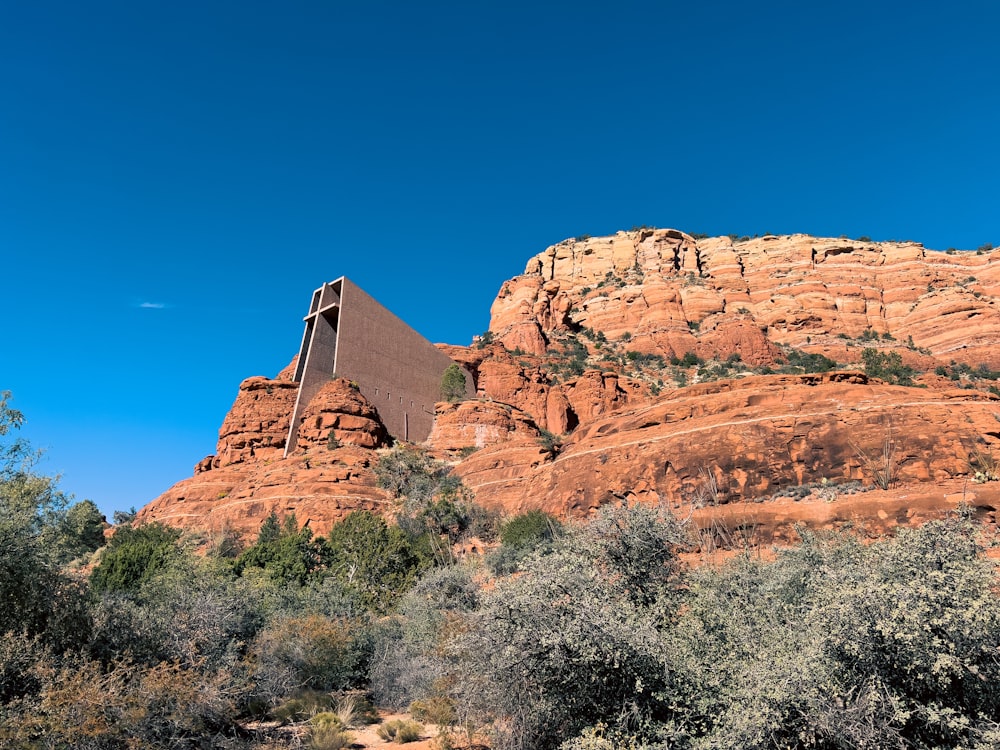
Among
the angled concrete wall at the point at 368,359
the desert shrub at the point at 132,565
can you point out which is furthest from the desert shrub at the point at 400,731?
the angled concrete wall at the point at 368,359

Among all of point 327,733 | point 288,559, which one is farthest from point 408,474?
point 327,733

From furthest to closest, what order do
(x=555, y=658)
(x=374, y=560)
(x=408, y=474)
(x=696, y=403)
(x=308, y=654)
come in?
(x=408, y=474)
(x=696, y=403)
(x=374, y=560)
(x=308, y=654)
(x=555, y=658)

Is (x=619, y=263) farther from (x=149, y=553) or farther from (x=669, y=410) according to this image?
(x=149, y=553)

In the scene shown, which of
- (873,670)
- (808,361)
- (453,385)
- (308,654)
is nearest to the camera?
(873,670)

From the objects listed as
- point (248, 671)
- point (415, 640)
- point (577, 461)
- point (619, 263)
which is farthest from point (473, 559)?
point (619, 263)

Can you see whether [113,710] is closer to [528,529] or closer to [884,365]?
[528,529]

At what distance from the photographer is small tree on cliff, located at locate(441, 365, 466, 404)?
170 feet

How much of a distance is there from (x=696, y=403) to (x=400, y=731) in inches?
771

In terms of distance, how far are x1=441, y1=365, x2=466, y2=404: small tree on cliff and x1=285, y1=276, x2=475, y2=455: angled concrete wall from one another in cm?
91

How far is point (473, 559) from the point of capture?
24.3 meters

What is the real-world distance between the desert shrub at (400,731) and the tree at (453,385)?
40480mm

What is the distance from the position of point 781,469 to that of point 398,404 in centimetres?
3257

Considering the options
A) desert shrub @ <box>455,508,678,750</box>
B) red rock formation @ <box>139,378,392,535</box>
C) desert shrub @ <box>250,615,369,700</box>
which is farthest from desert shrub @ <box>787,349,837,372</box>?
desert shrub @ <box>455,508,678,750</box>

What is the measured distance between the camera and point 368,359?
157 feet
